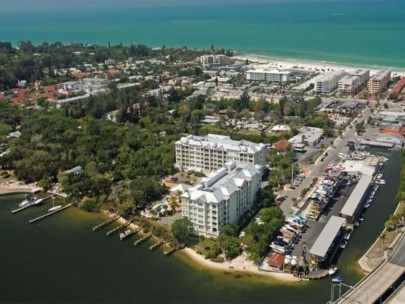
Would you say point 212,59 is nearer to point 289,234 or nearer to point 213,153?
point 213,153

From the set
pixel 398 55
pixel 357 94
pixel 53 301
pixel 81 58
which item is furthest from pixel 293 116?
pixel 81 58

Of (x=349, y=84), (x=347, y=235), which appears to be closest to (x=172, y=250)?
(x=347, y=235)

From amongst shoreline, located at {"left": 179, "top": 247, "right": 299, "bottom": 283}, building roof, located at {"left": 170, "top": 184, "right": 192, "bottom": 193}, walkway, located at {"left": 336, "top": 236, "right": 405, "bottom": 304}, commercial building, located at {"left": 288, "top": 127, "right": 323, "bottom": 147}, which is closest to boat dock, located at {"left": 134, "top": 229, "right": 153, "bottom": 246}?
shoreline, located at {"left": 179, "top": 247, "right": 299, "bottom": 283}

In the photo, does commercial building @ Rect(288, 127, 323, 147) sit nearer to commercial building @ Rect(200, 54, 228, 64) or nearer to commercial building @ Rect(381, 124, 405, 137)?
commercial building @ Rect(381, 124, 405, 137)

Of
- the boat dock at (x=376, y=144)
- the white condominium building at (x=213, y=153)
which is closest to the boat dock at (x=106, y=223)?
the white condominium building at (x=213, y=153)

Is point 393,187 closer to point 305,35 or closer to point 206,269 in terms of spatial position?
point 206,269

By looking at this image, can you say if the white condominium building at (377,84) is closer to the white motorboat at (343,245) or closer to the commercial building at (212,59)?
the commercial building at (212,59)
